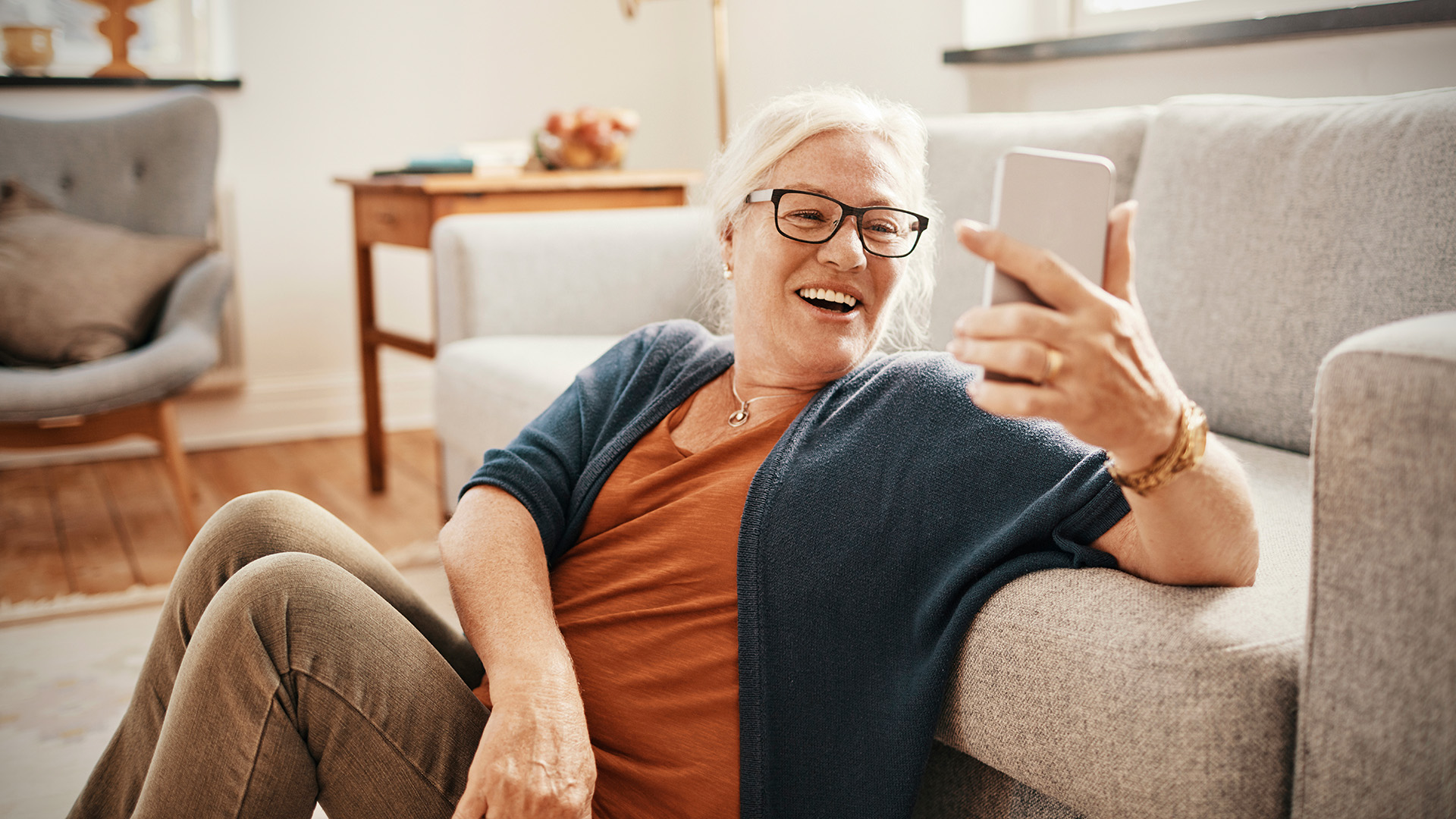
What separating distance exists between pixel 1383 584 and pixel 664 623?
1.75 ft

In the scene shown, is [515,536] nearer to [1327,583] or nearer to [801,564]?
[801,564]

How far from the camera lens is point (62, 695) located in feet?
5.58

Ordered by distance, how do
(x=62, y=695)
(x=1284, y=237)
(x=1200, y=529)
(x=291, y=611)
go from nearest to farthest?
(x=1200, y=529), (x=291, y=611), (x=1284, y=237), (x=62, y=695)

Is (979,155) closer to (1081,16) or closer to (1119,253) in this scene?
(1081,16)

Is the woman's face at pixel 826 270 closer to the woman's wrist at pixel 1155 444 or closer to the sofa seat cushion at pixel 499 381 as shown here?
the woman's wrist at pixel 1155 444

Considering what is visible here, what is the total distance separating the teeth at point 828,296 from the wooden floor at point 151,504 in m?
1.64

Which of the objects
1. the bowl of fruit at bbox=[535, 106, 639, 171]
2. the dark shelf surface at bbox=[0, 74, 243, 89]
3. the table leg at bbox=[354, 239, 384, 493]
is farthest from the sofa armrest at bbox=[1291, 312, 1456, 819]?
the dark shelf surface at bbox=[0, 74, 243, 89]

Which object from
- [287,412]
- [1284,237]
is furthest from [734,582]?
[287,412]

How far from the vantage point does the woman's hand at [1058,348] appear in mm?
590

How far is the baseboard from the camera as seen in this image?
10.7 ft

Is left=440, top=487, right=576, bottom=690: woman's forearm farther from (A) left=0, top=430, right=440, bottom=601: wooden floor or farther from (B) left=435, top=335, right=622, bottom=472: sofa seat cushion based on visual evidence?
(A) left=0, top=430, right=440, bottom=601: wooden floor

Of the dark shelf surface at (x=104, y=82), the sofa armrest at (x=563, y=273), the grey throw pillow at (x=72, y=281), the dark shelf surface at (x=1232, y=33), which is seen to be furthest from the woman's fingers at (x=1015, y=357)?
the dark shelf surface at (x=104, y=82)

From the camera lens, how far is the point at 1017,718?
2.66ft

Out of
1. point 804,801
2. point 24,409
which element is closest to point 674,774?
point 804,801
